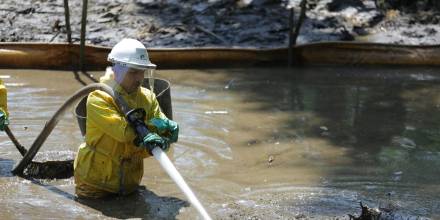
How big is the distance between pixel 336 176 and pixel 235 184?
87 cm

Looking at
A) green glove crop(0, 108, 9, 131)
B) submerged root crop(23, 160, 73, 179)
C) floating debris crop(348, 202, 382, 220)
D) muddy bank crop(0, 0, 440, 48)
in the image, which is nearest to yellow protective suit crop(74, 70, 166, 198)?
submerged root crop(23, 160, 73, 179)

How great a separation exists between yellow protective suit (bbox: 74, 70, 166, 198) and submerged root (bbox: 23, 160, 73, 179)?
26.1 inches

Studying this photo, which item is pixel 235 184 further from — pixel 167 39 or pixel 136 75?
pixel 167 39

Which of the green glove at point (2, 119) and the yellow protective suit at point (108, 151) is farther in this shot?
the green glove at point (2, 119)

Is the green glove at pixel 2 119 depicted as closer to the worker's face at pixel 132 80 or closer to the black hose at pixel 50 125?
the black hose at pixel 50 125

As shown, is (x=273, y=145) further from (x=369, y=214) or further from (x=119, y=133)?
(x=119, y=133)

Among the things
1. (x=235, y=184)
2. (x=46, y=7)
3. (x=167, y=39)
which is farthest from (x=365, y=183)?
(x=46, y=7)

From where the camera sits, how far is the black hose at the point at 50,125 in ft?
18.7

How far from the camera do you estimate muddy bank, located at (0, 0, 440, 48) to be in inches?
457

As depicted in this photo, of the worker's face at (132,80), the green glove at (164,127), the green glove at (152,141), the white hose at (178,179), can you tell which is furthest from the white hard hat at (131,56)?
the white hose at (178,179)

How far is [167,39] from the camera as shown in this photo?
11578mm

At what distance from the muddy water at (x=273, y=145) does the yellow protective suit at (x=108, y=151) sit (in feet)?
0.50

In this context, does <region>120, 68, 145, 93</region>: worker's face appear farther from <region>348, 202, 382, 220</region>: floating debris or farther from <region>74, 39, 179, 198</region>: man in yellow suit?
<region>348, 202, 382, 220</region>: floating debris

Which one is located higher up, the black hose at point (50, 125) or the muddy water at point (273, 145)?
the black hose at point (50, 125)
